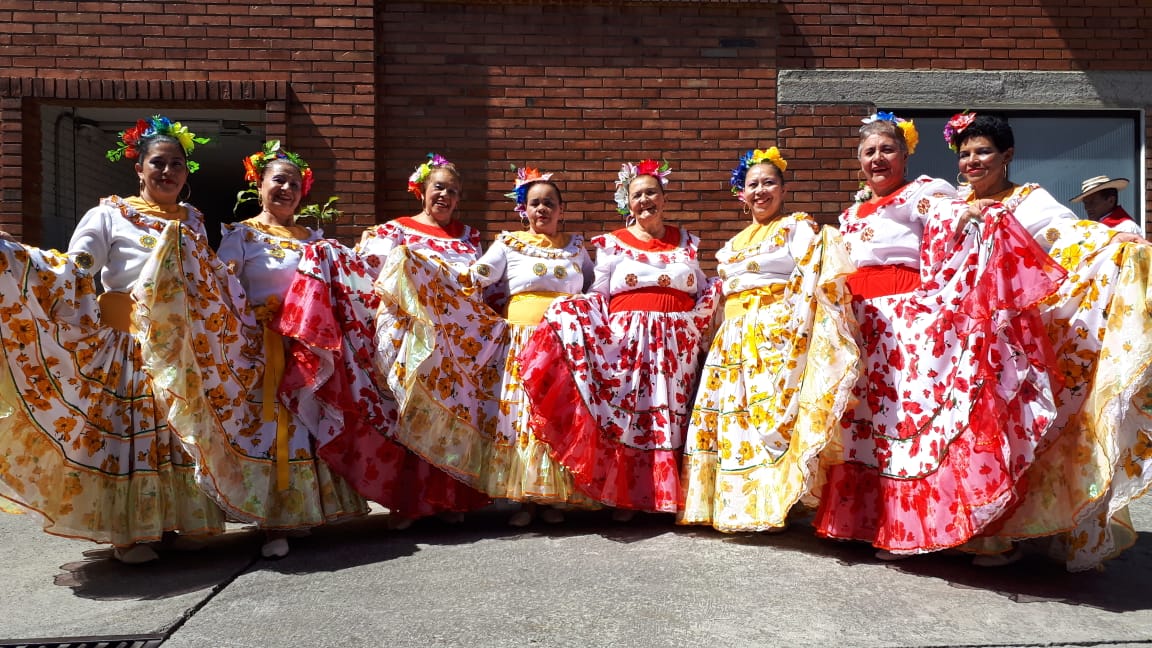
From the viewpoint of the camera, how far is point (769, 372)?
4.51 meters

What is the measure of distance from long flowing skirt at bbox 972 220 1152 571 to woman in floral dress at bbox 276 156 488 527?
2569mm

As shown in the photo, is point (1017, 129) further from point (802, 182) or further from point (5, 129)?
point (5, 129)

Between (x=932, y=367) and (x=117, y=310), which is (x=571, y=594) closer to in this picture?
(x=932, y=367)

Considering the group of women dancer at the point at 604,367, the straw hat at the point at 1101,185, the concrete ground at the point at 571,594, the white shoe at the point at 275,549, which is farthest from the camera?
the straw hat at the point at 1101,185

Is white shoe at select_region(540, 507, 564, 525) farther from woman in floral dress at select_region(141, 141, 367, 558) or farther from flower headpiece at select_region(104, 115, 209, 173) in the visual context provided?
flower headpiece at select_region(104, 115, 209, 173)

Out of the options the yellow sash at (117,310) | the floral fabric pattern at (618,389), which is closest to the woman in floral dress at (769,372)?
the floral fabric pattern at (618,389)

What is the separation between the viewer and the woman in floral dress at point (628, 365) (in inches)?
185

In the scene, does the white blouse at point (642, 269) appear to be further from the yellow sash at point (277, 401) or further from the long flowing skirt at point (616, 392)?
the yellow sash at point (277, 401)

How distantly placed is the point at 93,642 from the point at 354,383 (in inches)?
64.4

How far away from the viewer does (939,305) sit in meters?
4.06

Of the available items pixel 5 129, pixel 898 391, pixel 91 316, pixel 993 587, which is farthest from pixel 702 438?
pixel 5 129

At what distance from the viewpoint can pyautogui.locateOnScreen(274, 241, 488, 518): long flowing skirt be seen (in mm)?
4512

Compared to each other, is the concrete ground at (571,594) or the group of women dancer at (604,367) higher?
the group of women dancer at (604,367)

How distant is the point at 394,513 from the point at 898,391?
2.46 meters
